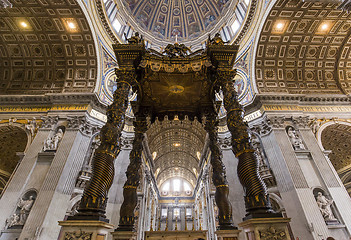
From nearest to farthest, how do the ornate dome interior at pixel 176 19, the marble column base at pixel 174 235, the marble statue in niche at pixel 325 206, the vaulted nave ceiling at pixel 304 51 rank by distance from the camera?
1. the marble column base at pixel 174 235
2. the marble statue in niche at pixel 325 206
3. the vaulted nave ceiling at pixel 304 51
4. the ornate dome interior at pixel 176 19

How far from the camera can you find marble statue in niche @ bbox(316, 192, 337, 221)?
8133 millimetres

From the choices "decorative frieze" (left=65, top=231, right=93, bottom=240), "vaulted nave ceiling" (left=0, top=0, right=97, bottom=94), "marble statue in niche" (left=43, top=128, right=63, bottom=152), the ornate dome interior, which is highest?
the ornate dome interior

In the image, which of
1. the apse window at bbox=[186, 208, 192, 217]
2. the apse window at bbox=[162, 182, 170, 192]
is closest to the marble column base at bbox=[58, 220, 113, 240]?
the apse window at bbox=[186, 208, 192, 217]

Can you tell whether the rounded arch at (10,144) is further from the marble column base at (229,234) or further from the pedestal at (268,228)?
the pedestal at (268,228)

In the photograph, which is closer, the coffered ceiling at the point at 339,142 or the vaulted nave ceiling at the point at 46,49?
the vaulted nave ceiling at the point at 46,49

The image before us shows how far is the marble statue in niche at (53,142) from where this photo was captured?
9.88 metres

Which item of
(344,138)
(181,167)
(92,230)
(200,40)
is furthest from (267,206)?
(181,167)

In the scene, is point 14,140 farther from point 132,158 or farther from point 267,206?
point 267,206

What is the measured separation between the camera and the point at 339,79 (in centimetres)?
1261

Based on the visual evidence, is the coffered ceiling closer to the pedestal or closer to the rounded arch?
the pedestal

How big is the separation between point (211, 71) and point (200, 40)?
1533 cm

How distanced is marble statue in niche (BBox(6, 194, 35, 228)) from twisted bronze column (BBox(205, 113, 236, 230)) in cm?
866

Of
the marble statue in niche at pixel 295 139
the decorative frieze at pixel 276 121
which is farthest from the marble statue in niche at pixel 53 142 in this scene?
the marble statue in niche at pixel 295 139

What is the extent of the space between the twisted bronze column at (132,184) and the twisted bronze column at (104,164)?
7.35 ft
